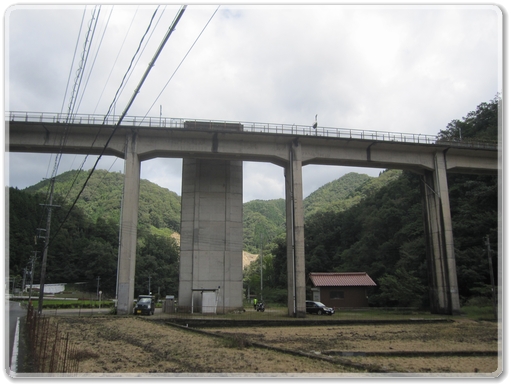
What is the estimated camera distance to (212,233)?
3766cm

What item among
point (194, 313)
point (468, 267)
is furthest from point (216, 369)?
point (468, 267)

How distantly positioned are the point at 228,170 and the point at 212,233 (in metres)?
6.06

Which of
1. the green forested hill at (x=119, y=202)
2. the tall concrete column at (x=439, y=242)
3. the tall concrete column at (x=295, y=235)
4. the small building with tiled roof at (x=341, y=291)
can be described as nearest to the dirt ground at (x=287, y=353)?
the tall concrete column at (x=295, y=235)

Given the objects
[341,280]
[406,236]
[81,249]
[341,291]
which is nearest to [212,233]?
[341,291]

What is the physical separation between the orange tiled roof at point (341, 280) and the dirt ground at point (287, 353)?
22810 mm

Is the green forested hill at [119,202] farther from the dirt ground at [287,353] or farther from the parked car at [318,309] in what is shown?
the dirt ground at [287,353]

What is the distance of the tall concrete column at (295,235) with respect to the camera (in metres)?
33.1

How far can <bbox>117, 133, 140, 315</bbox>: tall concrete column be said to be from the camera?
1254 inches

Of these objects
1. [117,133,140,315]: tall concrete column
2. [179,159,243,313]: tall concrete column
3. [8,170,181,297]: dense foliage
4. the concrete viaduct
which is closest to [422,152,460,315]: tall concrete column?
the concrete viaduct

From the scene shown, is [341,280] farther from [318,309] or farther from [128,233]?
[128,233]

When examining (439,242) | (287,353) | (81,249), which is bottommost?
(287,353)

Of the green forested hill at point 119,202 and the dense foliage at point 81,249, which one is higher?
the green forested hill at point 119,202

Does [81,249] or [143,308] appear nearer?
[143,308]

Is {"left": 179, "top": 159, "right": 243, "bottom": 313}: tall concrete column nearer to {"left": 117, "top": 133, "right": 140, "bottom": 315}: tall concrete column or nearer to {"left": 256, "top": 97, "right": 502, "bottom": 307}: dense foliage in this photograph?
{"left": 117, "top": 133, "right": 140, "bottom": 315}: tall concrete column
